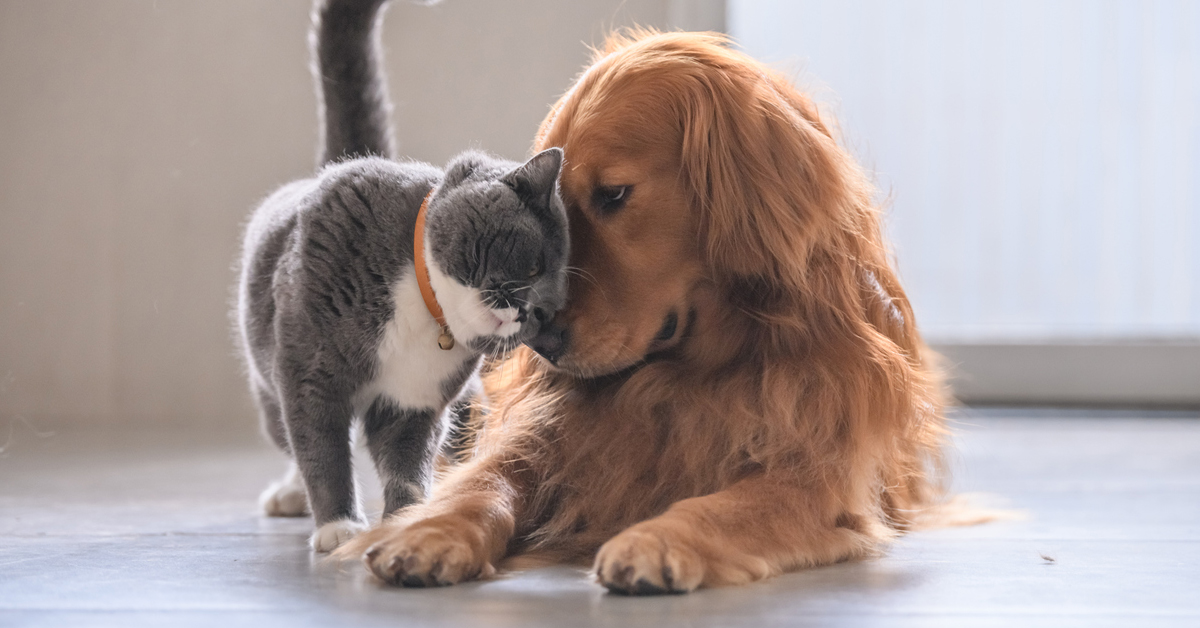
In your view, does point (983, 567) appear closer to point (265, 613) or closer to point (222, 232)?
point (265, 613)

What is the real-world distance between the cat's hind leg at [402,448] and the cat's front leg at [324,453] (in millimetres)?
64

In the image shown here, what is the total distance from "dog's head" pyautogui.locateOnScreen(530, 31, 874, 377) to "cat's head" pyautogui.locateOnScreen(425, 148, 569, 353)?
0.10ft

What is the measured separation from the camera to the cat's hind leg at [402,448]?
131 cm

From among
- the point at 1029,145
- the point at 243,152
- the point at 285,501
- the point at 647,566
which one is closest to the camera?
the point at 647,566

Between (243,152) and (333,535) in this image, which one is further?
(243,152)

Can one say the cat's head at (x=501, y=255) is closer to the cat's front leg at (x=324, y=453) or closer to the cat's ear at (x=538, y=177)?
the cat's ear at (x=538, y=177)

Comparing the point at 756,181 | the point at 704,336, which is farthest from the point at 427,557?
the point at 756,181

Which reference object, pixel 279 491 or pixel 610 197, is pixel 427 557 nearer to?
pixel 610 197

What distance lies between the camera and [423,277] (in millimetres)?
1222

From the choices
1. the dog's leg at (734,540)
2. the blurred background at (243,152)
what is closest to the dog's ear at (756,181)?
the dog's leg at (734,540)

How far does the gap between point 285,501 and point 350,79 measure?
723mm

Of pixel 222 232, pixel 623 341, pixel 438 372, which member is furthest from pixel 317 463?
pixel 222 232

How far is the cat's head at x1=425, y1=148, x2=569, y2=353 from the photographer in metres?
1.19

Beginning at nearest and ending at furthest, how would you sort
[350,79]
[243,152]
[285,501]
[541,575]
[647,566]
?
[647,566] < [541,575] < [285,501] < [350,79] < [243,152]
